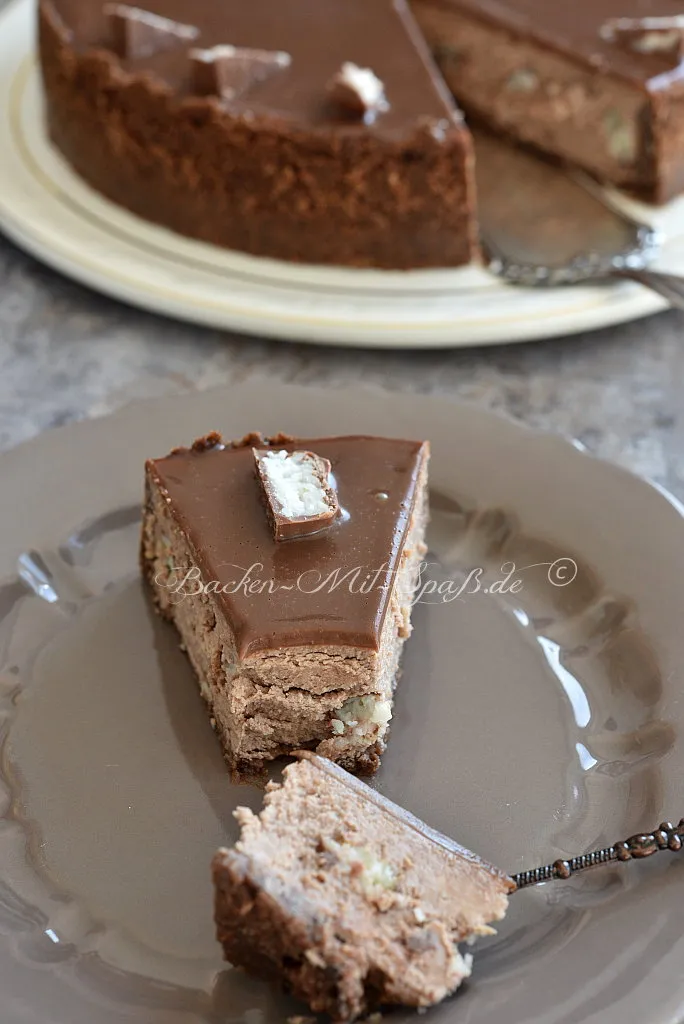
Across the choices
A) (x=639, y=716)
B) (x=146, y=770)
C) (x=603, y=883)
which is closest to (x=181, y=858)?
(x=146, y=770)

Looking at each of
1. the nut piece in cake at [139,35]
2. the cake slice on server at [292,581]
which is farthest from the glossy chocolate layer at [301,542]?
the nut piece in cake at [139,35]

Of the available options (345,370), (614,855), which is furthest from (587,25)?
(614,855)

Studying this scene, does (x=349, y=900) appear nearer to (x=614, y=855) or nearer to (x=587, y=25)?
(x=614, y=855)

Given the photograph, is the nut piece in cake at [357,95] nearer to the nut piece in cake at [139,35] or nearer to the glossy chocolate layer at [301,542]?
the nut piece in cake at [139,35]

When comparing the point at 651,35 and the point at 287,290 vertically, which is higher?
the point at 651,35

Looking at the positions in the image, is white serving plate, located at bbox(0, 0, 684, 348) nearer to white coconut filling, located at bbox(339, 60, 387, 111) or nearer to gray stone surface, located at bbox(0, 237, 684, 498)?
gray stone surface, located at bbox(0, 237, 684, 498)

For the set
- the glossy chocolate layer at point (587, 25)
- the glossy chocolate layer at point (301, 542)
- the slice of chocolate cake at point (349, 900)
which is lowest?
the slice of chocolate cake at point (349, 900)

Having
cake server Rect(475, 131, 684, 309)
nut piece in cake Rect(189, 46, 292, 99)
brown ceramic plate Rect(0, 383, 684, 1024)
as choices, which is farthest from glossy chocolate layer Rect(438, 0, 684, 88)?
brown ceramic plate Rect(0, 383, 684, 1024)
